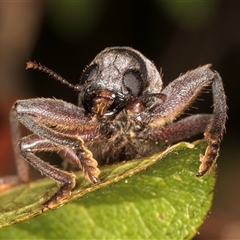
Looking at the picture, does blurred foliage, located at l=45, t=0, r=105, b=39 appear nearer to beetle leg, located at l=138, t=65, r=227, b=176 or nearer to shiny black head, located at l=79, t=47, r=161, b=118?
shiny black head, located at l=79, t=47, r=161, b=118

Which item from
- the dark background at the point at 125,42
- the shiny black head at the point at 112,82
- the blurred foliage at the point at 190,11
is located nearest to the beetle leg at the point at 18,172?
the shiny black head at the point at 112,82

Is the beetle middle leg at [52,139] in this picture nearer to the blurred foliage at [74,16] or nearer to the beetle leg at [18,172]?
the beetle leg at [18,172]

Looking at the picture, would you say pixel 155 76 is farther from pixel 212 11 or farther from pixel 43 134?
pixel 212 11

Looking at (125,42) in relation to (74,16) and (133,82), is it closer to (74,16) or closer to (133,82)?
(74,16)

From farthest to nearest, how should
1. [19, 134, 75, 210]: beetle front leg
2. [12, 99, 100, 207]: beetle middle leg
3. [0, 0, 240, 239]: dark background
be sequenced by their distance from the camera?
1. [0, 0, 240, 239]: dark background
2. [12, 99, 100, 207]: beetle middle leg
3. [19, 134, 75, 210]: beetle front leg

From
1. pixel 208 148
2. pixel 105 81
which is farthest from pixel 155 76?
pixel 208 148

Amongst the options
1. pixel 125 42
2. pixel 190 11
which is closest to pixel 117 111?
pixel 190 11

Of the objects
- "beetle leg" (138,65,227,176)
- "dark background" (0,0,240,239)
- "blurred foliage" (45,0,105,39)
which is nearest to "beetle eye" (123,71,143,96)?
"beetle leg" (138,65,227,176)
